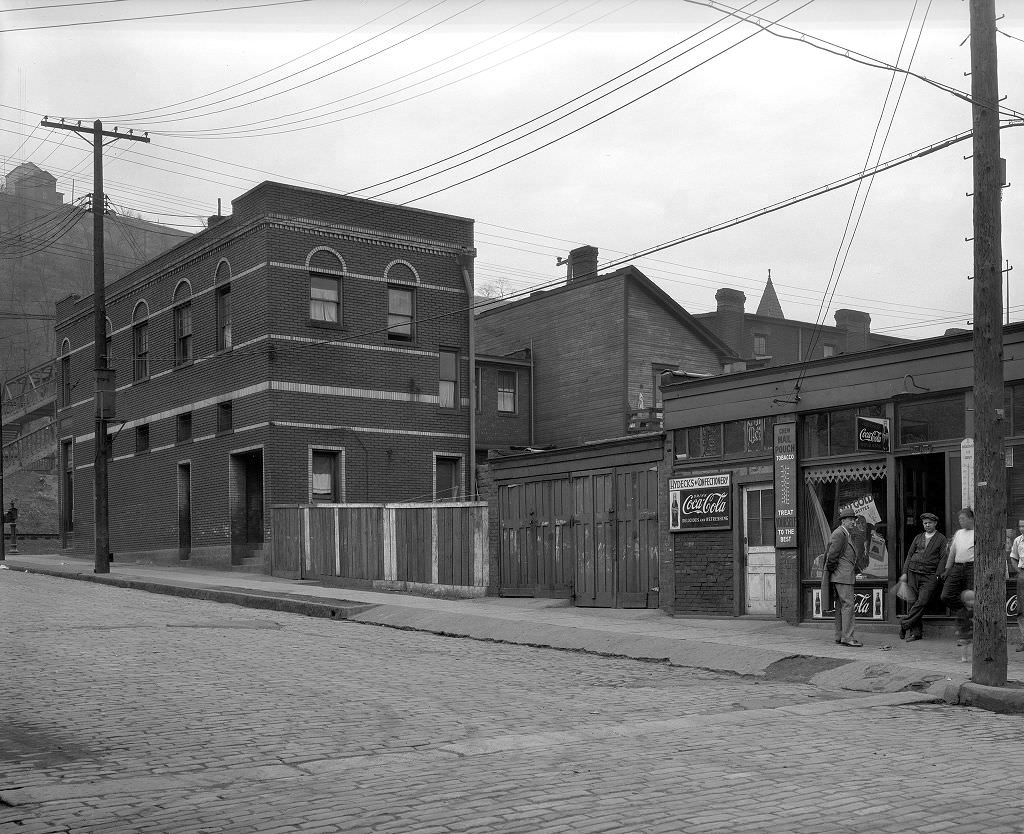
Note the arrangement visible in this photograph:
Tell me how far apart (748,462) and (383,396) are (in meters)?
15.8

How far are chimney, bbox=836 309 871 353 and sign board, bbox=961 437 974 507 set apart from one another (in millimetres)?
44015

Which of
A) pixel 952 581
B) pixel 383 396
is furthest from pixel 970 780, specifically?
pixel 383 396

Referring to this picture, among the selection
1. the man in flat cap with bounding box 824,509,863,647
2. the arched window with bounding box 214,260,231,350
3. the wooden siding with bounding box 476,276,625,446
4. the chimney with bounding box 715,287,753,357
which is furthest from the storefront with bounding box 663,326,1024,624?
the chimney with bounding box 715,287,753,357

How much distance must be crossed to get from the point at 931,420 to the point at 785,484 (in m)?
2.50

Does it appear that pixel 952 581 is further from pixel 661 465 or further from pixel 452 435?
pixel 452 435

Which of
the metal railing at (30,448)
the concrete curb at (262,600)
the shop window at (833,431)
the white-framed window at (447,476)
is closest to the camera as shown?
the shop window at (833,431)

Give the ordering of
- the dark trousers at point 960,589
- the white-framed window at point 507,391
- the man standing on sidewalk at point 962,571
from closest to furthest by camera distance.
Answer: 1. the man standing on sidewalk at point 962,571
2. the dark trousers at point 960,589
3. the white-framed window at point 507,391

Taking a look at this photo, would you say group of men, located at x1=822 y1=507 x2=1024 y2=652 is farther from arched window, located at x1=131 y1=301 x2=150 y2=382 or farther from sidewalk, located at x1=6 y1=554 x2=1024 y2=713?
arched window, located at x1=131 y1=301 x2=150 y2=382

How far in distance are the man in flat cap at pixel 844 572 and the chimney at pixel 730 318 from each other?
38.0 metres

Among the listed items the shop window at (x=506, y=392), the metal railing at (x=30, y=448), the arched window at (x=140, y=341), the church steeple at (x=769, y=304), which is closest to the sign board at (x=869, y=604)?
the shop window at (x=506, y=392)

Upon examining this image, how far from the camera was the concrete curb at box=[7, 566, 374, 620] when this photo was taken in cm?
1981

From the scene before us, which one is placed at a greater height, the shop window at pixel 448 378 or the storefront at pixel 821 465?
the shop window at pixel 448 378

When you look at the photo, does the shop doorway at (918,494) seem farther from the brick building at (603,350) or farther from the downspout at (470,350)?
the brick building at (603,350)

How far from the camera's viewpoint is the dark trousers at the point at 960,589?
45.8ft
